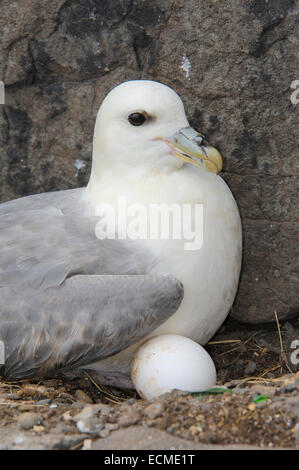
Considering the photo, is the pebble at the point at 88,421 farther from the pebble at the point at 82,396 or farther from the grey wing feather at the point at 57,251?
the grey wing feather at the point at 57,251

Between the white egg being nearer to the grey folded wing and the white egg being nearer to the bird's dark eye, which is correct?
the grey folded wing

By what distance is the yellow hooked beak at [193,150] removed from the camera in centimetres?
357

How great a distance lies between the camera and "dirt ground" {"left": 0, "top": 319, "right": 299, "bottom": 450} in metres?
2.72

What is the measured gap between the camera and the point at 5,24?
13.9 ft

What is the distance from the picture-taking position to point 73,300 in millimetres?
3414

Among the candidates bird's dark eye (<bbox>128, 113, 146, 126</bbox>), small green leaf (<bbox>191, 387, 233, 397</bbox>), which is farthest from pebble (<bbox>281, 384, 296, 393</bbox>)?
bird's dark eye (<bbox>128, 113, 146, 126</bbox>)

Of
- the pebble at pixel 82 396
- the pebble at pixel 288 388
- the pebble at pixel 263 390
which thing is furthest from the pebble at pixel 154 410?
the pebble at pixel 82 396

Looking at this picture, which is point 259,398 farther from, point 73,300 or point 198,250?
point 73,300

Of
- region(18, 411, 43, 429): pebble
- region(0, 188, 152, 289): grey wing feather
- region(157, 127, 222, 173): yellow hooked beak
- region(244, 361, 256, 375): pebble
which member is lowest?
region(244, 361, 256, 375): pebble

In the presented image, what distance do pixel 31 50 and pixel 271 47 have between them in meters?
1.44

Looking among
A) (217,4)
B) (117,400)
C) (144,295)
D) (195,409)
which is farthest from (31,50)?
(195,409)

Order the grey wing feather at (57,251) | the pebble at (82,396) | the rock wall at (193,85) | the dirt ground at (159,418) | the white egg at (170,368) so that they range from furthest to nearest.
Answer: the rock wall at (193,85), the pebble at (82,396), the grey wing feather at (57,251), the white egg at (170,368), the dirt ground at (159,418)

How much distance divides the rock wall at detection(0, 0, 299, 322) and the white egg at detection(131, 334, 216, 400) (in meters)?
0.92
